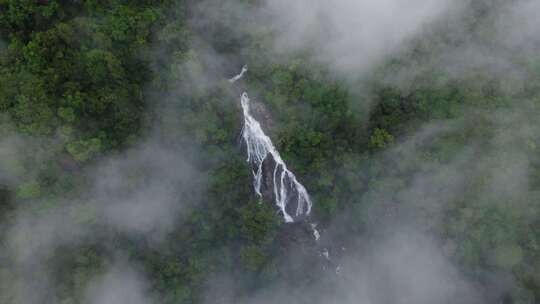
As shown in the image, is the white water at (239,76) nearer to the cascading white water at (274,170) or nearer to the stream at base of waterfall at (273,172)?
the stream at base of waterfall at (273,172)

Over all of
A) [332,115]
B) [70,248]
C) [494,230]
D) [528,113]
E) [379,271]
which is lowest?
[379,271]

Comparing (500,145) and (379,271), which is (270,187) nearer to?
(379,271)

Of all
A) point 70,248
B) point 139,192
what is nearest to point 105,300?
point 70,248

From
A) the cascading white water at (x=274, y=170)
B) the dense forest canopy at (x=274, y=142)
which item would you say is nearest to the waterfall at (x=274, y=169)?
the cascading white water at (x=274, y=170)

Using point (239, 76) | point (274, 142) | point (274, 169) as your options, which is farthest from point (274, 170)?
point (239, 76)

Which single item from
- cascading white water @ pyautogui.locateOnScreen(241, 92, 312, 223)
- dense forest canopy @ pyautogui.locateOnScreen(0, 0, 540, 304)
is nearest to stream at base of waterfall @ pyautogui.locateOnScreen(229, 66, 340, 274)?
cascading white water @ pyautogui.locateOnScreen(241, 92, 312, 223)

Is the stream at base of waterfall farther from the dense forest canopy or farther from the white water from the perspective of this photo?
the dense forest canopy

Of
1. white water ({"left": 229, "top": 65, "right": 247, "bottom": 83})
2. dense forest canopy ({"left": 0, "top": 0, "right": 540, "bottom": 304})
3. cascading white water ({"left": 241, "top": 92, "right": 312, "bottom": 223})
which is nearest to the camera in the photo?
dense forest canopy ({"left": 0, "top": 0, "right": 540, "bottom": 304})
